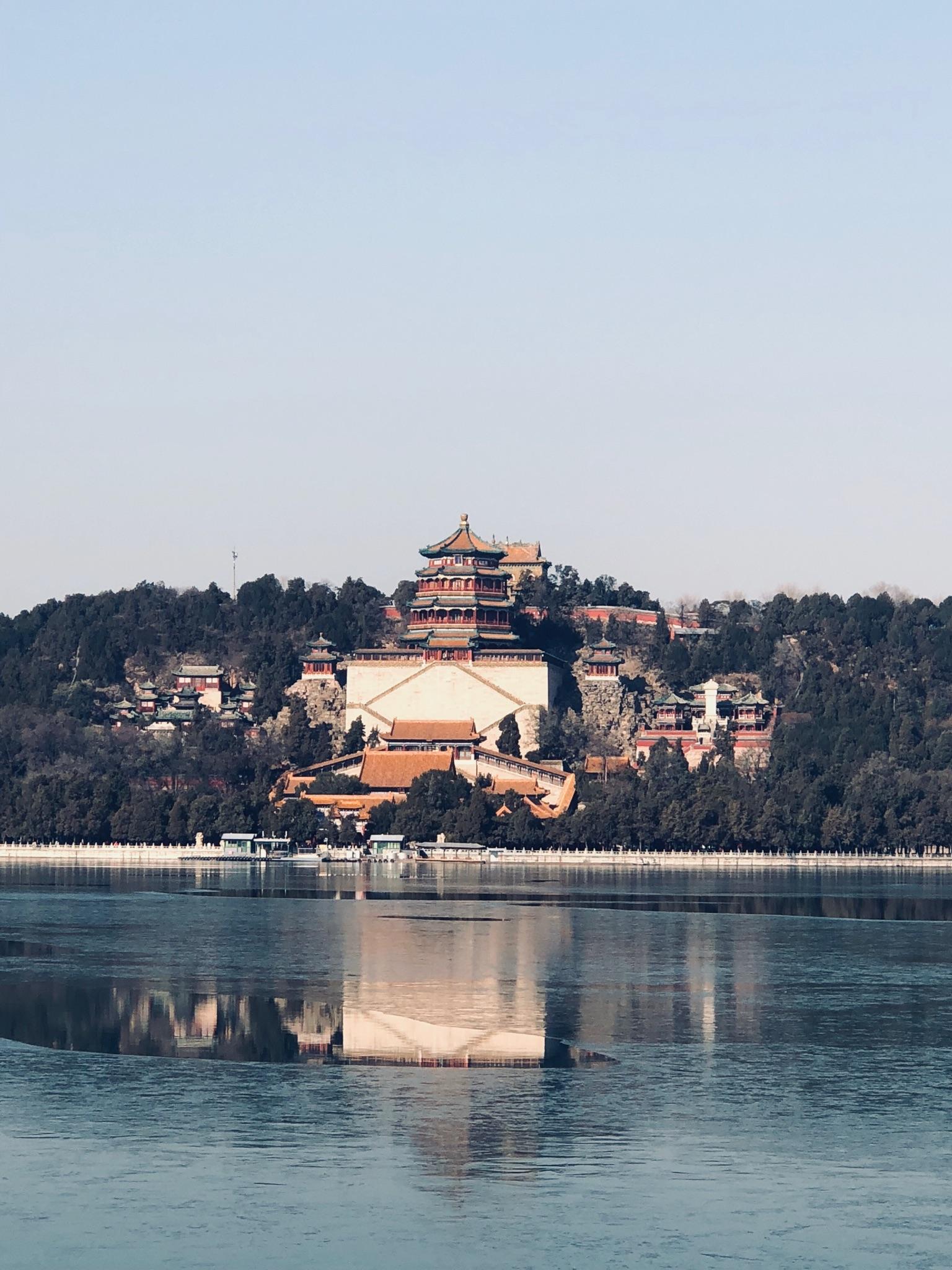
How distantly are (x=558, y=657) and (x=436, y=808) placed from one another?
26639 millimetres

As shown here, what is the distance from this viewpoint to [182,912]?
6531cm

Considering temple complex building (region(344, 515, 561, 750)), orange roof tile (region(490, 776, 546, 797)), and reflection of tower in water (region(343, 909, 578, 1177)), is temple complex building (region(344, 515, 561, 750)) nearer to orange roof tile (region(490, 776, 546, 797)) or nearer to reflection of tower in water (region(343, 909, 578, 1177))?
orange roof tile (region(490, 776, 546, 797))

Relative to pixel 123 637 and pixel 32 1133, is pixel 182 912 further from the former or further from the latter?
pixel 123 637

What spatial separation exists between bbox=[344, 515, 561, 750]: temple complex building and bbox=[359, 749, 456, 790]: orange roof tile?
718 cm

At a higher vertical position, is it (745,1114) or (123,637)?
(123,637)

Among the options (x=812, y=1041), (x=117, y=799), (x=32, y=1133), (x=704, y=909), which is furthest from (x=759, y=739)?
(x=32, y=1133)

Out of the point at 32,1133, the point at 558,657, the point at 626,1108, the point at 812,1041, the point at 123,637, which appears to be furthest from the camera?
the point at 123,637

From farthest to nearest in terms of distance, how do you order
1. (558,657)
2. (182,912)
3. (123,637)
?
(123,637) → (558,657) → (182,912)

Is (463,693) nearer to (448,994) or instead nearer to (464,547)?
(464,547)

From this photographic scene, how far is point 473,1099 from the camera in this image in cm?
2948

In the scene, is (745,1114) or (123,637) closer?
(745,1114)

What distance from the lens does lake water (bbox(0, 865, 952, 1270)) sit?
75.0 feet

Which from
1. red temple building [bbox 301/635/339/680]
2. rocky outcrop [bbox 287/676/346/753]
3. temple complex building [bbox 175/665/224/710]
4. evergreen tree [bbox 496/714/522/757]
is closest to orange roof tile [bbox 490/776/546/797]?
evergreen tree [bbox 496/714/522/757]

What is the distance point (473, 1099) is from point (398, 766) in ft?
284
